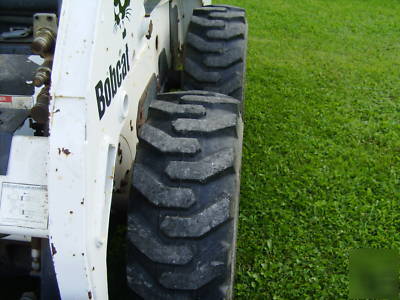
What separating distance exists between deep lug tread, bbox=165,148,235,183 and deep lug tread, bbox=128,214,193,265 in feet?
0.68

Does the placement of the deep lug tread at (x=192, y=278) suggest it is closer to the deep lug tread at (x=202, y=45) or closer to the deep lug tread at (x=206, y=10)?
the deep lug tread at (x=202, y=45)

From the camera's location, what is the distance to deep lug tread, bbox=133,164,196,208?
178 cm

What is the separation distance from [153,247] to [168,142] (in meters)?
0.37

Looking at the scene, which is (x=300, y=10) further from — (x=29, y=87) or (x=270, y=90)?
(x=29, y=87)

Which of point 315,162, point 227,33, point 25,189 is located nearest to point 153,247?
point 25,189

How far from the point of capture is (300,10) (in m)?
8.53

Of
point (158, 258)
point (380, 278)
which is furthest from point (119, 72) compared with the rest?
point (380, 278)

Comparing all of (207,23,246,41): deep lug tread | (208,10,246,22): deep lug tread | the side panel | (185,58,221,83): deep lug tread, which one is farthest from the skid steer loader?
(208,10,246,22): deep lug tread

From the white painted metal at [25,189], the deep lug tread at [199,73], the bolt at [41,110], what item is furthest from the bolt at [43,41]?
the deep lug tread at [199,73]

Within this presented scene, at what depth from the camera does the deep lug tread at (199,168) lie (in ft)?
5.92

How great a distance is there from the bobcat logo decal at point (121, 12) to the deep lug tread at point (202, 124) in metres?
0.38

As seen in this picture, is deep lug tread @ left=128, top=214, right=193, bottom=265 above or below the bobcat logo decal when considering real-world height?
below

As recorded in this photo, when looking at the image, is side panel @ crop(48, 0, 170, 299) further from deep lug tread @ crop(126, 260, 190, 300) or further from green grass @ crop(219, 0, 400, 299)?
green grass @ crop(219, 0, 400, 299)

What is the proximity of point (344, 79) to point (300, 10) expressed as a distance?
338 cm
